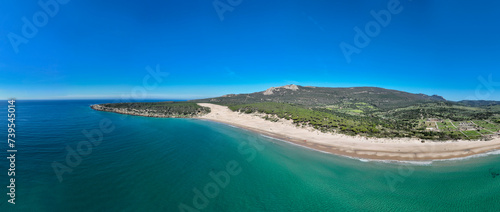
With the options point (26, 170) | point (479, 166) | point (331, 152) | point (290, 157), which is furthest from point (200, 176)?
point (479, 166)

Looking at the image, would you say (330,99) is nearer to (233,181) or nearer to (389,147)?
(389,147)

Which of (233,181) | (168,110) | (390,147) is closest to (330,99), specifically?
(390,147)

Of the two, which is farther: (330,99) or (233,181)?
(330,99)

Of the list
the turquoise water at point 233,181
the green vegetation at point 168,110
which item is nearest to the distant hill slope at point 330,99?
the green vegetation at point 168,110

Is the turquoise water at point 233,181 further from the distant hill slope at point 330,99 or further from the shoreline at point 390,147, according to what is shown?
the distant hill slope at point 330,99

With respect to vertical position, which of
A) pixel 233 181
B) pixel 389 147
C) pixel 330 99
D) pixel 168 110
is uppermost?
pixel 330 99

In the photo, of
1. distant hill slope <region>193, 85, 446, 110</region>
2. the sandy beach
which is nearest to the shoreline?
the sandy beach

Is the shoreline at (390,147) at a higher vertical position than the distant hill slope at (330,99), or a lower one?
lower

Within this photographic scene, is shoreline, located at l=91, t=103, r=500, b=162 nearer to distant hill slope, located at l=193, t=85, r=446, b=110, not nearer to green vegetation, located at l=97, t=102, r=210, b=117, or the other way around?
green vegetation, located at l=97, t=102, r=210, b=117

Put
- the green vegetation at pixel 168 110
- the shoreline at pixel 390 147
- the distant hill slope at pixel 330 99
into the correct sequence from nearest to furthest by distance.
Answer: the shoreline at pixel 390 147
the green vegetation at pixel 168 110
the distant hill slope at pixel 330 99
